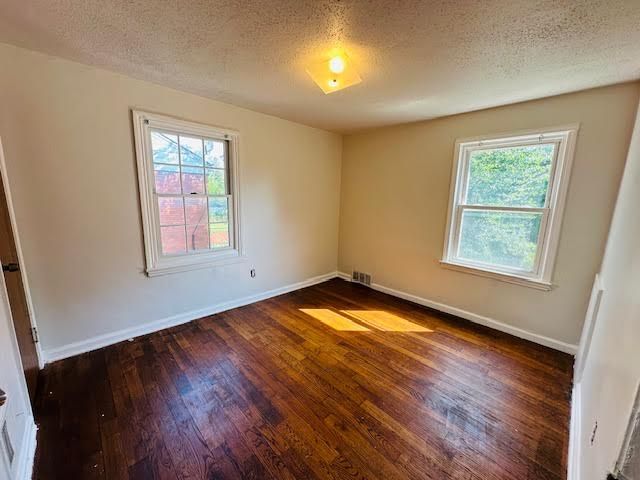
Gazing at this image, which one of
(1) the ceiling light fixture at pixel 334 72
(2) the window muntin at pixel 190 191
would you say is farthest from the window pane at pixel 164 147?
(1) the ceiling light fixture at pixel 334 72

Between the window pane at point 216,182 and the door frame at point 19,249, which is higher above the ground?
the window pane at point 216,182

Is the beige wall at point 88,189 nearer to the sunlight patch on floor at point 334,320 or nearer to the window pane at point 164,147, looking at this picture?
the window pane at point 164,147

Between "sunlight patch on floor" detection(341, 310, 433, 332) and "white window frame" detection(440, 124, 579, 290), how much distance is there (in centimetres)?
83

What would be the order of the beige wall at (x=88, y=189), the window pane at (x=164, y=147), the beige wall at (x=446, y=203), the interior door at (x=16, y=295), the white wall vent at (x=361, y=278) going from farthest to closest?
the white wall vent at (x=361, y=278)
the window pane at (x=164, y=147)
the beige wall at (x=446, y=203)
the beige wall at (x=88, y=189)
the interior door at (x=16, y=295)

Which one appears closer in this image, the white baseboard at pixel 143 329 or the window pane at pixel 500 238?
the white baseboard at pixel 143 329

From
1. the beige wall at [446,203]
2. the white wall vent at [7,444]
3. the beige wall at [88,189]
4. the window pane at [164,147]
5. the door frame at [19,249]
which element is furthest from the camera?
the window pane at [164,147]

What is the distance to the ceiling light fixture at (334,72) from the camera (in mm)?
1701

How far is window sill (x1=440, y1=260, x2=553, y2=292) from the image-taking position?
244 cm

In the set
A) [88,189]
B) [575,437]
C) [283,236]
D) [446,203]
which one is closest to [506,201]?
[446,203]

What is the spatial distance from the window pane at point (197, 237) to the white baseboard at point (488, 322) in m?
2.40

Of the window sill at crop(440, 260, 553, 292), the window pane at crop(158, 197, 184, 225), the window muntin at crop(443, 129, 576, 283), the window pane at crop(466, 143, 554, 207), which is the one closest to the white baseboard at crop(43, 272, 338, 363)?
the window pane at crop(158, 197, 184, 225)

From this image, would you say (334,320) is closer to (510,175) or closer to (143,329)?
(143,329)

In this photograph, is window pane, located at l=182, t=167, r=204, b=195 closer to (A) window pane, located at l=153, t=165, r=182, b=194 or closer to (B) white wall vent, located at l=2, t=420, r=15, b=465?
(A) window pane, located at l=153, t=165, r=182, b=194

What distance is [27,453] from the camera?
1296 mm
